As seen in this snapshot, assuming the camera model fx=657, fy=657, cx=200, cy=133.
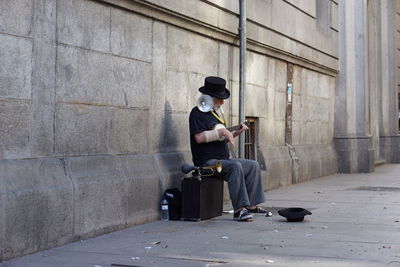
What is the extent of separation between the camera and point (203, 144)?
8773mm

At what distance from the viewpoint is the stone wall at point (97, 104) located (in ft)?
20.6

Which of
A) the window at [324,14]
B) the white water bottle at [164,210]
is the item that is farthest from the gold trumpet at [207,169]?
the window at [324,14]

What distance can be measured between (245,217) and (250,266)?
283 cm

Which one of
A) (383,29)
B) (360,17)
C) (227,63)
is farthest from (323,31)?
(383,29)

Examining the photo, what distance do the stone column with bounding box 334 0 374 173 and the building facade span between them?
3.20m

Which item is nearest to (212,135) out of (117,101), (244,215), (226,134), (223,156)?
(226,134)

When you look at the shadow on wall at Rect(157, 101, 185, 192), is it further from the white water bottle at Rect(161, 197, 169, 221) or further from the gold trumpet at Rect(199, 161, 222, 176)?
the gold trumpet at Rect(199, 161, 222, 176)

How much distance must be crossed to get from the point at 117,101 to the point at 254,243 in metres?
2.51

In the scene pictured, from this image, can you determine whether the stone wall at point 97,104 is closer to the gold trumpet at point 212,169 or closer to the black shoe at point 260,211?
the gold trumpet at point 212,169

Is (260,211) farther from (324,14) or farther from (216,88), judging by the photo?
(324,14)

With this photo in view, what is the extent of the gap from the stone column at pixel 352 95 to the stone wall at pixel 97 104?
21.1ft

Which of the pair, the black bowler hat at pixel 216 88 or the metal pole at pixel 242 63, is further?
the metal pole at pixel 242 63

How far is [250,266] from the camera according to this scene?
5.61m

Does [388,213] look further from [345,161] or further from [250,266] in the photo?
[345,161]
